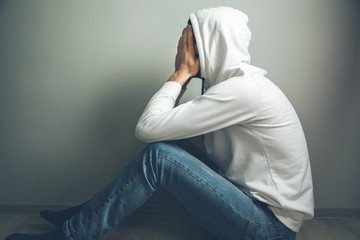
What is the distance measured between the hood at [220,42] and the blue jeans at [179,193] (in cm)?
37

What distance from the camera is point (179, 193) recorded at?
0.89 m

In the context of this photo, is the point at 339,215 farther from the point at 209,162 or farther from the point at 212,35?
the point at 212,35

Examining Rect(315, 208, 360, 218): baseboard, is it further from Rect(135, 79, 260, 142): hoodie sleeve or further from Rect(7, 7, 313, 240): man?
Rect(135, 79, 260, 142): hoodie sleeve

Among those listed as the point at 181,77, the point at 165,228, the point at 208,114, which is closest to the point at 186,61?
the point at 181,77

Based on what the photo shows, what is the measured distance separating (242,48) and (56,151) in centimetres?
108

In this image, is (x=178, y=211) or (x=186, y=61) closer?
(x=186, y=61)

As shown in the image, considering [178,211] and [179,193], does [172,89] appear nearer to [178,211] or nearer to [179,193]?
[179,193]

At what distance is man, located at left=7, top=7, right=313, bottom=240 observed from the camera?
85cm

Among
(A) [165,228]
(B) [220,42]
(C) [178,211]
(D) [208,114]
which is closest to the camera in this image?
(D) [208,114]

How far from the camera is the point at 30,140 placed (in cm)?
136

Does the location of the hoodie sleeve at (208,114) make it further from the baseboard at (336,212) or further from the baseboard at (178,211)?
the baseboard at (336,212)

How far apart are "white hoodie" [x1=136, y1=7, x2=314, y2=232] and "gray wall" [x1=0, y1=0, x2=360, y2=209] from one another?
1.30ft

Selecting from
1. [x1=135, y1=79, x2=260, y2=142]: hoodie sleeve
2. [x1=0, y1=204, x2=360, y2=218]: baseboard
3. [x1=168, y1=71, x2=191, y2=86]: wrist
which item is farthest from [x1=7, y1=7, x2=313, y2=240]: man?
[x1=0, y1=204, x2=360, y2=218]: baseboard

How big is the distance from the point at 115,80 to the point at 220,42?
597 millimetres
